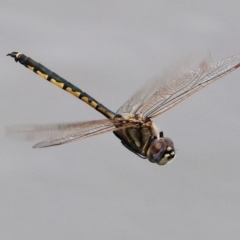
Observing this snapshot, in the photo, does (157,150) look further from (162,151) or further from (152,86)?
(152,86)

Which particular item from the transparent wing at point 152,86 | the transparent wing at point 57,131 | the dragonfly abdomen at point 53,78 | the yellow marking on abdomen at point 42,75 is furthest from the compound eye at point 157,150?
the yellow marking on abdomen at point 42,75

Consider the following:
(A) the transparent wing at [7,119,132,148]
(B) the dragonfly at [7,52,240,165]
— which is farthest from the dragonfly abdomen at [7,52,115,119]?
(A) the transparent wing at [7,119,132,148]

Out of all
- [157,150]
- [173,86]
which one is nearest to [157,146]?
[157,150]

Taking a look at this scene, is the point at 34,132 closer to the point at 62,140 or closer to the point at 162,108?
the point at 62,140

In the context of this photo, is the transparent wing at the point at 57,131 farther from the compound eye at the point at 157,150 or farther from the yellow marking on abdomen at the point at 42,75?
the yellow marking on abdomen at the point at 42,75

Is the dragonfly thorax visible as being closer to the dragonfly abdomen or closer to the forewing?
the forewing

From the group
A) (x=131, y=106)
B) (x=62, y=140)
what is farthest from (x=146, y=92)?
(x=62, y=140)
